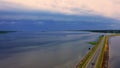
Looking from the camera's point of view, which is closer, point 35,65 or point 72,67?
point 72,67

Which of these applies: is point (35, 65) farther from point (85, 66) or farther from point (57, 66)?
point (85, 66)

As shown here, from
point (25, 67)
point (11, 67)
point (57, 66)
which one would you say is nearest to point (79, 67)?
point (57, 66)

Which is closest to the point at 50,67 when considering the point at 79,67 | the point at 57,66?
the point at 57,66

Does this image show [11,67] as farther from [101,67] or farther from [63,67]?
[101,67]

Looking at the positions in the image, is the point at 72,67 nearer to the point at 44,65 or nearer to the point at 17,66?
the point at 44,65

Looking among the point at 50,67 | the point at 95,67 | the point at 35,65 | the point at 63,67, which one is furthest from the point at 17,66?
the point at 95,67

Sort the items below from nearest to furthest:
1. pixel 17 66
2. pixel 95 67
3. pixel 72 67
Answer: pixel 95 67
pixel 72 67
pixel 17 66

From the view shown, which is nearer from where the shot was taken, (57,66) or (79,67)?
(79,67)

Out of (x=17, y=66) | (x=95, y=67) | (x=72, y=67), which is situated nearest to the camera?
(x=95, y=67)
